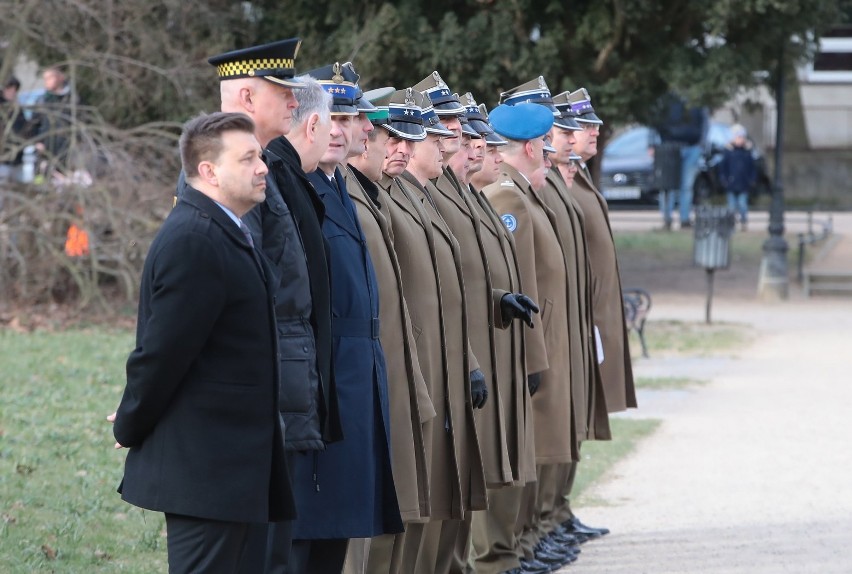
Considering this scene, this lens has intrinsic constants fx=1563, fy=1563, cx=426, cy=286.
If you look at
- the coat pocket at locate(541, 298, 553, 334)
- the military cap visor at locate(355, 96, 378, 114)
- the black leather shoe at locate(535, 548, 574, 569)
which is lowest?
the black leather shoe at locate(535, 548, 574, 569)

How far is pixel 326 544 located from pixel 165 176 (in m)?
11.4

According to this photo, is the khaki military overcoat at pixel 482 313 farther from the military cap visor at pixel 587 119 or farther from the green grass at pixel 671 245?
the green grass at pixel 671 245

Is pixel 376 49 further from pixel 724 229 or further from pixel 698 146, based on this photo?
pixel 698 146

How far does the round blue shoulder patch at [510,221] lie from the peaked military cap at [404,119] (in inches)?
56.4

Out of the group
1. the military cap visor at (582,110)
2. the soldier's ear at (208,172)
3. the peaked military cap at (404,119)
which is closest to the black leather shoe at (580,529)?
the military cap visor at (582,110)

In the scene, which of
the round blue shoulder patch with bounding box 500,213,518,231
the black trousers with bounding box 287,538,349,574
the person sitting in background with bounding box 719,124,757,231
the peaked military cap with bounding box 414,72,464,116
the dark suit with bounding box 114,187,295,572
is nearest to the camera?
the dark suit with bounding box 114,187,295,572

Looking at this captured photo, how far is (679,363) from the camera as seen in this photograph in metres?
15.5

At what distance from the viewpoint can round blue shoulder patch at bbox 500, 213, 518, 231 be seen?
7438 millimetres

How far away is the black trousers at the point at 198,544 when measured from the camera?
432 centimetres

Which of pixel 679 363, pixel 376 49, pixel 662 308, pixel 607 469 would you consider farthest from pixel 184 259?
pixel 662 308

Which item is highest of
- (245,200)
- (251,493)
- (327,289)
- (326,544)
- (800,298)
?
(245,200)

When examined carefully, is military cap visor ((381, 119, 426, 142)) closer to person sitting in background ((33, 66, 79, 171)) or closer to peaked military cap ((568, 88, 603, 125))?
peaked military cap ((568, 88, 603, 125))

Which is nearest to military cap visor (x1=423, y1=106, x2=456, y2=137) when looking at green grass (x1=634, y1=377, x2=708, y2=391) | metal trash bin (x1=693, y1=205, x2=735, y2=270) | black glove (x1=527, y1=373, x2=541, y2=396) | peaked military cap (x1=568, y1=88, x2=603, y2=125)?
black glove (x1=527, y1=373, x2=541, y2=396)

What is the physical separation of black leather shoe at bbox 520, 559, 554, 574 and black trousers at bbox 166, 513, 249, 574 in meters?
3.03
